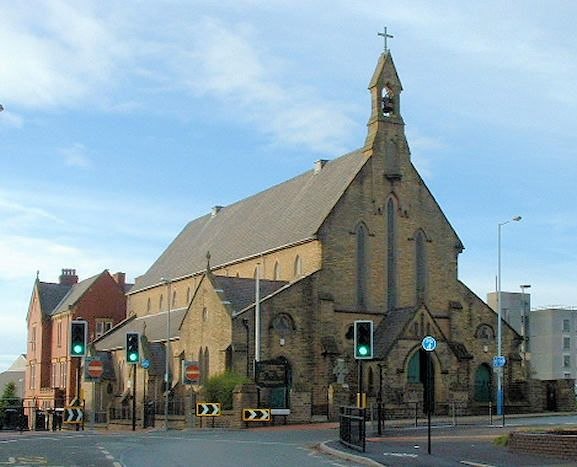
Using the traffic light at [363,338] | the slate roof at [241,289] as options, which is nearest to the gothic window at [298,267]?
the slate roof at [241,289]

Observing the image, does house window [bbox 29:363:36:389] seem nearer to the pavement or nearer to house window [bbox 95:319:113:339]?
house window [bbox 95:319:113:339]

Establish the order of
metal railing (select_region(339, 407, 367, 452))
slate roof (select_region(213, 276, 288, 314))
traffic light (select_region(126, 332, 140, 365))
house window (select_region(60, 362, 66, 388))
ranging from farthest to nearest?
house window (select_region(60, 362, 66, 388)), slate roof (select_region(213, 276, 288, 314)), traffic light (select_region(126, 332, 140, 365)), metal railing (select_region(339, 407, 367, 452))

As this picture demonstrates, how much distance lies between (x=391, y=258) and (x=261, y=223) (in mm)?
12271

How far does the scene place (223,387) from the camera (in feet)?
178

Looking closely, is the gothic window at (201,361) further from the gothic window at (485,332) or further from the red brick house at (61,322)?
the red brick house at (61,322)

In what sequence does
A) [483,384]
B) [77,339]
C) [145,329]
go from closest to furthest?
1. [77,339]
2. [483,384]
3. [145,329]

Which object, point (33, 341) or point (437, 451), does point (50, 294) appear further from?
point (437, 451)

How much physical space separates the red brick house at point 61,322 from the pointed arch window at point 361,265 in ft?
116

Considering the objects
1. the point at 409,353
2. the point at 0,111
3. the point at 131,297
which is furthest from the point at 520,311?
the point at 0,111

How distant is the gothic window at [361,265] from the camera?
61656 mm

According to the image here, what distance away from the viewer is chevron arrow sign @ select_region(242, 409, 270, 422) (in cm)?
4616

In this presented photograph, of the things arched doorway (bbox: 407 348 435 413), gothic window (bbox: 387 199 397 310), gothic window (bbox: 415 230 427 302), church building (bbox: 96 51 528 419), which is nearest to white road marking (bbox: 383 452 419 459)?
church building (bbox: 96 51 528 419)

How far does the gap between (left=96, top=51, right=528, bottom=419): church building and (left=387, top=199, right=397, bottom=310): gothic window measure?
7 centimetres

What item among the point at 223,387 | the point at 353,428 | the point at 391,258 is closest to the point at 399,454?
the point at 353,428
